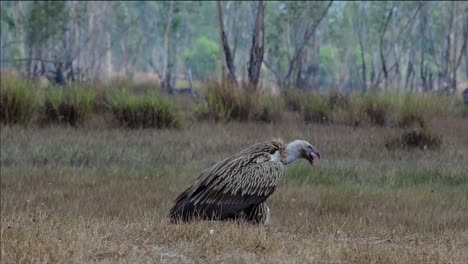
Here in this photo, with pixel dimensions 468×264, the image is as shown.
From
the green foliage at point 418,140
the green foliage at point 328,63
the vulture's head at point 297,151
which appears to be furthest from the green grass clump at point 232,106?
the green foliage at point 328,63

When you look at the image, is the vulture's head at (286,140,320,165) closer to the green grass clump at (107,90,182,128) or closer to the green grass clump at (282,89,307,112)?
the green grass clump at (107,90,182,128)

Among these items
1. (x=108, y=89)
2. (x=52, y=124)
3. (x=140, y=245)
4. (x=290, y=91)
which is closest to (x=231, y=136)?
(x=52, y=124)

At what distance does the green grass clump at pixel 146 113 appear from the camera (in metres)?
Result: 14.0

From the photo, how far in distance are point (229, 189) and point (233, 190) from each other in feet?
0.11

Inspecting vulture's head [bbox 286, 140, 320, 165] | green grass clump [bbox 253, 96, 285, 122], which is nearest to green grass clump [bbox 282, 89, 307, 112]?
green grass clump [bbox 253, 96, 285, 122]

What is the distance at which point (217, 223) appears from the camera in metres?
5.85

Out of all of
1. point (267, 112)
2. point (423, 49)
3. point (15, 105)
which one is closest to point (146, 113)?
point (15, 105)

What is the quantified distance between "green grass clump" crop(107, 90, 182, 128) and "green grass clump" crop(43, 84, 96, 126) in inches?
21.5

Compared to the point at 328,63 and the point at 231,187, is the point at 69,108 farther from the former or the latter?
the point at 328,63

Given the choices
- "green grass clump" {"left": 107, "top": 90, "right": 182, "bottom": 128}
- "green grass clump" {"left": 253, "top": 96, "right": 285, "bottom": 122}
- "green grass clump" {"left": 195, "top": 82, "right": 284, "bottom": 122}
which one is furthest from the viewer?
"green grass clump" {"left": 253, "top": 96, "right": 285, "bottom": 122}

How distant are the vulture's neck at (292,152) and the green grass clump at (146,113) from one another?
7426mm

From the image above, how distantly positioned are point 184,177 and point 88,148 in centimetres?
240

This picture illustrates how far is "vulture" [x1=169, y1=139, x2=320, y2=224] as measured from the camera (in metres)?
5.93

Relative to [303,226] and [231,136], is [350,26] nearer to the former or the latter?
[231,136]
